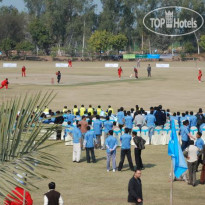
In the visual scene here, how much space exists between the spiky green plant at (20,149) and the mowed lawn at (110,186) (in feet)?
20.0

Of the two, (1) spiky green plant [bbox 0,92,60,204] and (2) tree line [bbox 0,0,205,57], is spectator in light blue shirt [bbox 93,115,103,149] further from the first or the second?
(2) tree line [bbox 0,0,205,57]

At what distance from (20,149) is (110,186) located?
928cm

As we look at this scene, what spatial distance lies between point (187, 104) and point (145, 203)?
2222 cm

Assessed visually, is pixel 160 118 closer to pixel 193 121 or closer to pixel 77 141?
pixel 193 121

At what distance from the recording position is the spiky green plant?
5.87 metres

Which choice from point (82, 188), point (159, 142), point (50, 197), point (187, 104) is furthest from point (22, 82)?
point (50, 197)

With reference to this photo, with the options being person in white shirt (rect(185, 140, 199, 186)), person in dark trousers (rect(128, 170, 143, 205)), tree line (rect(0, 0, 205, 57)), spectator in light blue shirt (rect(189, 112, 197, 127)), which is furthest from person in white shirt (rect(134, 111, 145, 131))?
tree line (rect(0, 0, 205, 57))

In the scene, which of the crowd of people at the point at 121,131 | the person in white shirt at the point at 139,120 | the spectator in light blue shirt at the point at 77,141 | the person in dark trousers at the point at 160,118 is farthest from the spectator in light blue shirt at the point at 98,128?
the person in dark trousers at the point at 160,118

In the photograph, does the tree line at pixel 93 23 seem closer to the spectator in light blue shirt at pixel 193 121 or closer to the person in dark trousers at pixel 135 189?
the spectator in light blue shirt at pixel 193 121

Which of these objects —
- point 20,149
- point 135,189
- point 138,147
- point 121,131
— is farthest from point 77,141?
point 20,149

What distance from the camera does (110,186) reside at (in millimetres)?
15281

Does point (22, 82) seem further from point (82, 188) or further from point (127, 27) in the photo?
point (127, 27)

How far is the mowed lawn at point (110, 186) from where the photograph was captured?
45.6ft

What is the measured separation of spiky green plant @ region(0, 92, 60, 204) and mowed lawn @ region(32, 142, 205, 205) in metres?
6.08
